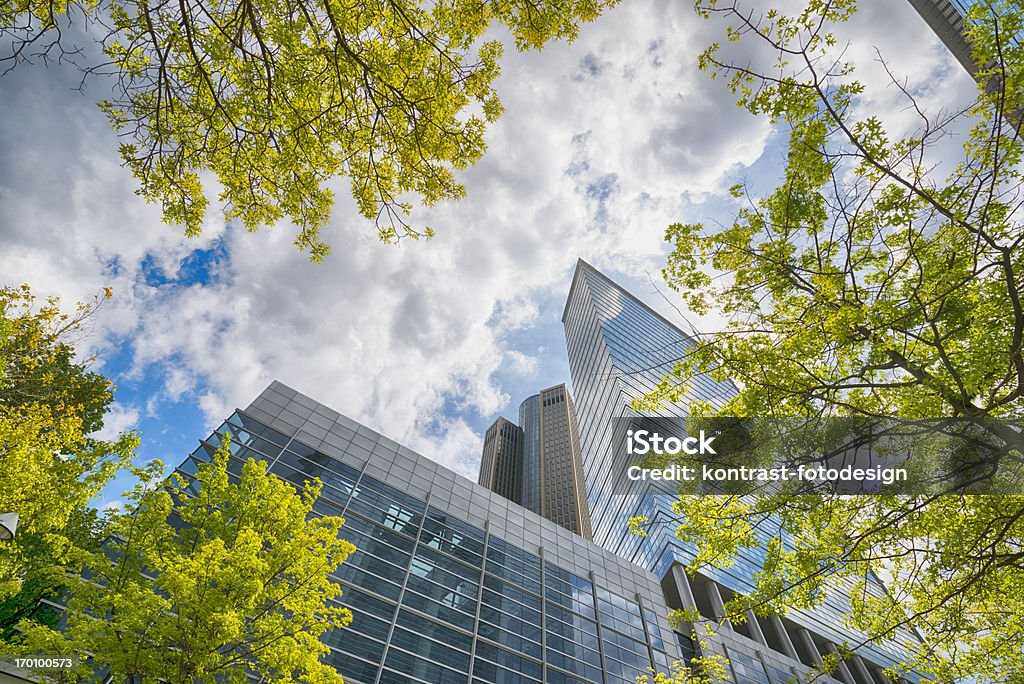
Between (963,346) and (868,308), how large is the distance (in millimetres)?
2138

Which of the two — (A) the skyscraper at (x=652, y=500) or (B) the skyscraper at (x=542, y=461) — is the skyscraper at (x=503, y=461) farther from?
(A) the skyscraper at (x=652, y=500)

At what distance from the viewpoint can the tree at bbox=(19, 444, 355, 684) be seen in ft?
19.8

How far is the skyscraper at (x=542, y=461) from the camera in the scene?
11194cm

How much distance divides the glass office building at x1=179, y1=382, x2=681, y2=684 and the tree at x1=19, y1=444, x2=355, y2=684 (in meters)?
9.26

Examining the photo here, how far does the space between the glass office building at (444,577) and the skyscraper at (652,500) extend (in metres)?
5.55

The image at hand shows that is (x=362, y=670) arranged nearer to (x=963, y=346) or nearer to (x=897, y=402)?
(x=897, y=402)

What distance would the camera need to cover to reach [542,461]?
12488cm

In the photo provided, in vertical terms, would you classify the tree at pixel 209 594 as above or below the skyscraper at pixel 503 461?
below

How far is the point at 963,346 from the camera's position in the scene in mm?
6000

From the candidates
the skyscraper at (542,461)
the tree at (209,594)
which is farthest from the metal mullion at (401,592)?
the skyscraper at (542,461)

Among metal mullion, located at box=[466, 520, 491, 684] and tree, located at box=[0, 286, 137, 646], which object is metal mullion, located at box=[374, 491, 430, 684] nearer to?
metal mullion, located at box=[466, 520, 491, 684]

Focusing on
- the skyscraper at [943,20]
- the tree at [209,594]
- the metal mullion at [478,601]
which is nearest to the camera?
the tree at [209,594]

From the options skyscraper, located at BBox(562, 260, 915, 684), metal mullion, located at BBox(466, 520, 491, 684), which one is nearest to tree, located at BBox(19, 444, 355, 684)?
skyscraper, located at BBox(562, 260, 915, 684)

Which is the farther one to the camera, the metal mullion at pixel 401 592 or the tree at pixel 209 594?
the metal mullion at pixel 401 592
